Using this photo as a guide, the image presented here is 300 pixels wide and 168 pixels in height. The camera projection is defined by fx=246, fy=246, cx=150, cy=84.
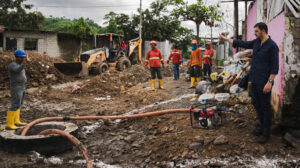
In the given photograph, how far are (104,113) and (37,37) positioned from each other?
677 inches

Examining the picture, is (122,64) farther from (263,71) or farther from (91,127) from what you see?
(263,71)

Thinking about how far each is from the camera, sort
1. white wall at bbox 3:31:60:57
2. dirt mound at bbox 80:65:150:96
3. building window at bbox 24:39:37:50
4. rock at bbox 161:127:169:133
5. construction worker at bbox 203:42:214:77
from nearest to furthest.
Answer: rock at bbox 161:127:169:133
construction worker at bbox 203:42:214:77
dirt mound at bbox 80:65:150:96
white wall at bbox 3:31:60:57
building window at bbox 24:39:37:50

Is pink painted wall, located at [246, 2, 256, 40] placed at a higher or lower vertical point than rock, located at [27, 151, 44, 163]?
higher

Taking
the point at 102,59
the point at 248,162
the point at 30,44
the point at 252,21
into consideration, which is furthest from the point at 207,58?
the point at 30,44

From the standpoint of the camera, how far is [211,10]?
63.2 ft

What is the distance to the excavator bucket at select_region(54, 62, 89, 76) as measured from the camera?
43.1ft

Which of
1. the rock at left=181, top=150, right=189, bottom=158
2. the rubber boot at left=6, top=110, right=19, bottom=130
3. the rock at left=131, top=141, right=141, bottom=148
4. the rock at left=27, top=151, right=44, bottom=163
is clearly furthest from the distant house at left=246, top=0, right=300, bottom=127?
the rubber boot at left=6, top=110, right=19, bottom=130

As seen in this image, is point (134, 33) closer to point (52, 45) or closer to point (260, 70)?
point (52, 45)

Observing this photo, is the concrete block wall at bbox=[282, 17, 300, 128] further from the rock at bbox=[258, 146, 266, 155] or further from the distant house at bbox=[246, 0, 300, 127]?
the rock at bbox=[258, 146, 266, 155]

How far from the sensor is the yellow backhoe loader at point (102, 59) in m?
13.5

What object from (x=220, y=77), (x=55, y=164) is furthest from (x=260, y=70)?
(x=220, y=77)

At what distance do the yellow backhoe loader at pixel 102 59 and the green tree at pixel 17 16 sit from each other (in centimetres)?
1028

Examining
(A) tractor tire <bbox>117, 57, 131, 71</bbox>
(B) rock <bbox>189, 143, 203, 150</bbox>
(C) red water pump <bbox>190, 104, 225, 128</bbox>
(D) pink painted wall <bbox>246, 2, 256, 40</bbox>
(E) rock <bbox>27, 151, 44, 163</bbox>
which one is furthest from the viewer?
(A) tractor tire <bbox>117, 57, 131, 71</bbox>

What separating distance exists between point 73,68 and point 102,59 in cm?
211
